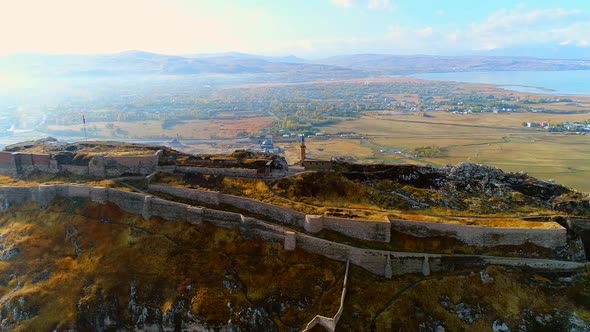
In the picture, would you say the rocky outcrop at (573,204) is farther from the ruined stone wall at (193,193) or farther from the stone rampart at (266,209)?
the ruined stone wall at (193,193)

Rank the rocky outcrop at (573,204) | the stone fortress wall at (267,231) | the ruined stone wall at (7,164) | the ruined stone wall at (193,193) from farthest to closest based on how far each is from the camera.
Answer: the ruined stone wall at (7,164) → the ruined stone wall at (193,193) → the rocky outcrop at (573,204) → the stone fortress wall at (267,231)

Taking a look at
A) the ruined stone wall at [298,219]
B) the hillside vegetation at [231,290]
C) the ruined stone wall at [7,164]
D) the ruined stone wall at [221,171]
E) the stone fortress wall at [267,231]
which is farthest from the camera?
the ruined stone wall at [7,164]

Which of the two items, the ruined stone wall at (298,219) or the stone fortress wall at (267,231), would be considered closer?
the stone fortress wall at (267,231)

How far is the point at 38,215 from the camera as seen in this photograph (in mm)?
44844

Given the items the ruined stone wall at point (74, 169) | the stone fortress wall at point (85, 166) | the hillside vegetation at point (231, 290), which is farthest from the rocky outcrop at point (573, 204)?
the ruined stone wall at point (74, 169)

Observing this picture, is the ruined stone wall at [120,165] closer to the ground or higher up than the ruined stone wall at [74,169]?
higher up

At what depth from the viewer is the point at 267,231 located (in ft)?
129

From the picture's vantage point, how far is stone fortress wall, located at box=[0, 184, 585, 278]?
3634 centimetres

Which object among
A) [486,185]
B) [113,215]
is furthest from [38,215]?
[486,185]

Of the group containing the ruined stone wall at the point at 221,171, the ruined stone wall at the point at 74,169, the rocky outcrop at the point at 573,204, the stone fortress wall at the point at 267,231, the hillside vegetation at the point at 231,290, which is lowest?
the hillside vegetation at the point at 231,290

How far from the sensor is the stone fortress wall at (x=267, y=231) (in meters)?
36.3

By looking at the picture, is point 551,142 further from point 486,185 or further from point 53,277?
point 53,277

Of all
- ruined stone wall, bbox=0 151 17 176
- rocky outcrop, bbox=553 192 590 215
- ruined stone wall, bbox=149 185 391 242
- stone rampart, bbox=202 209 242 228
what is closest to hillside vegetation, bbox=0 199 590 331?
stone rampart, bbox=202 209 242 228

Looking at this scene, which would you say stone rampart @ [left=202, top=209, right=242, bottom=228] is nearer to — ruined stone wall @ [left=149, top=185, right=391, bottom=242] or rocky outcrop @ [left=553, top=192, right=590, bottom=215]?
ruined stone wall @ [left=149, top=185, right=391, bottom=242]
